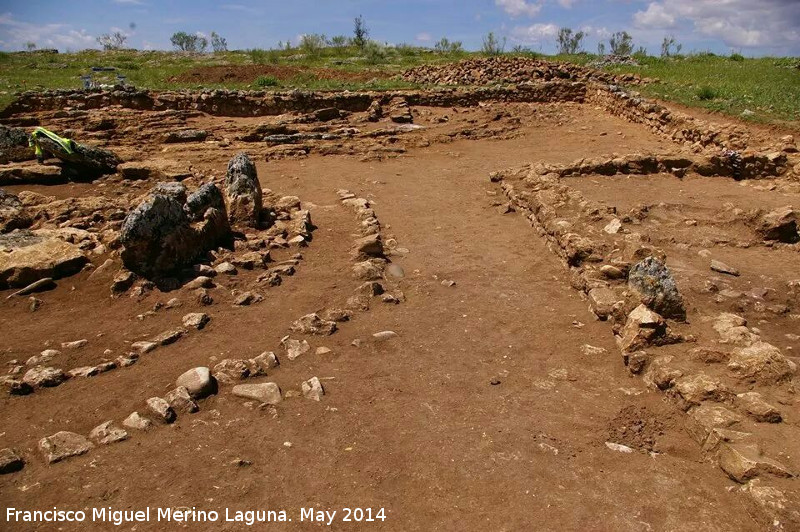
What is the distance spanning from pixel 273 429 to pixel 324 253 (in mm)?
3859

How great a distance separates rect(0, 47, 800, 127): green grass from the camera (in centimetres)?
1425

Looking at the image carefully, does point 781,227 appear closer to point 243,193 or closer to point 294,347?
point 294,347

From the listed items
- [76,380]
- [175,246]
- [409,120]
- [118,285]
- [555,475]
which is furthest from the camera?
[409,120]

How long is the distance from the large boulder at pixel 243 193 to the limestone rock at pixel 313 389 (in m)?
4.43

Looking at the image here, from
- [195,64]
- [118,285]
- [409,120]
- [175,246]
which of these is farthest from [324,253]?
[195,64]

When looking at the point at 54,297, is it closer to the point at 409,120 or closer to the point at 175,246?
the point at 175,246

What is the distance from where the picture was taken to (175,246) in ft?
20.8

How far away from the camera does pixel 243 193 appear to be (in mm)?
8320

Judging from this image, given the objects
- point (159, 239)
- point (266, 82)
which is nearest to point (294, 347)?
point (159, 239)

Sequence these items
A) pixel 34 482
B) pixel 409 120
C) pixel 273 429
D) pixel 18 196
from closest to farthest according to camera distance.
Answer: pixel 34 482 < pixel 273 429 < pixel 18 196 < pixel 409 120

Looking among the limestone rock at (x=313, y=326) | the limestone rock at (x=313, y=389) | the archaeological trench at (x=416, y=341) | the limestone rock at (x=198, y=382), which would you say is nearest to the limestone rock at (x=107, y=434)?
the archaeological trench at (x=416, y=341)

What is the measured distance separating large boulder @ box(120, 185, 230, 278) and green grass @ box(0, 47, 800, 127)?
12.6 metres

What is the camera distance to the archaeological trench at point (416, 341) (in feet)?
10.6

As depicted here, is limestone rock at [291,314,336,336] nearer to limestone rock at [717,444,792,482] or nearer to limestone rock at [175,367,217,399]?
limestone rock at [175,367,217,399]
